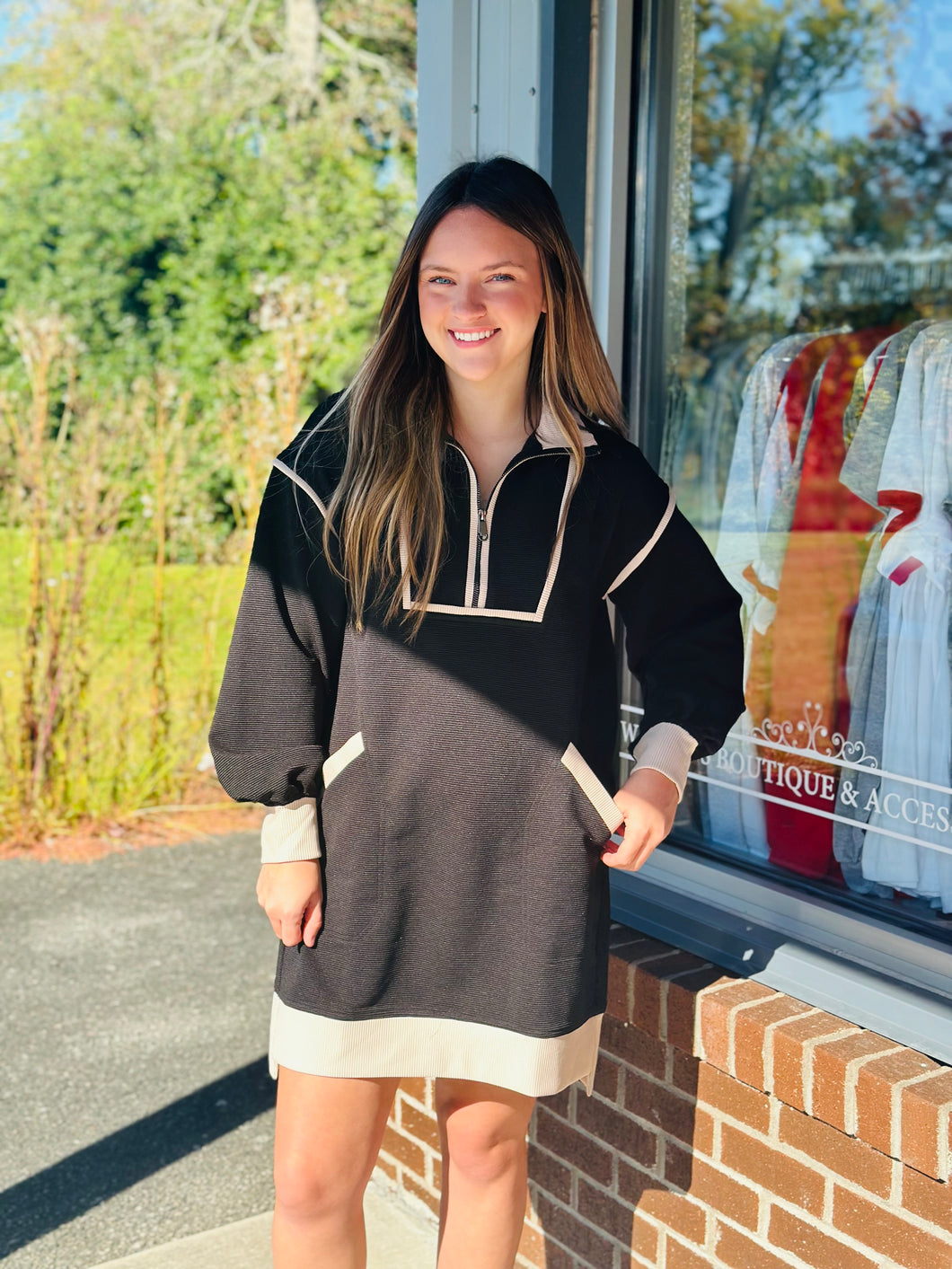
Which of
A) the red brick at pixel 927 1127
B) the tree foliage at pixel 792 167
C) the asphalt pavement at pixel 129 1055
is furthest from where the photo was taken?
the tree foliage at pixel 792 167

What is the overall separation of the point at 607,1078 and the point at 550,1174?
30cm

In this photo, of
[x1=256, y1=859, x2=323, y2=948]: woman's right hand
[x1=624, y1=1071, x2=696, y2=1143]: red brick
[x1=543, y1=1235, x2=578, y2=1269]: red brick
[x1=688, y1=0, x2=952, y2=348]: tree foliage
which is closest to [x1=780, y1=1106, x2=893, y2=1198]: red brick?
[x1=624, y1=1071, x2=696, y2=1143]: red brick

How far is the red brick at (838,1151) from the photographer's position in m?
1.78

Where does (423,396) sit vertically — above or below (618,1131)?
above

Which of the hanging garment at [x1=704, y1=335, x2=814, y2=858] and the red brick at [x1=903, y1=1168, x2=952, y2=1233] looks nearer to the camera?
the red brick at [x1=903, y1=1168, x2=952, y2=1233]

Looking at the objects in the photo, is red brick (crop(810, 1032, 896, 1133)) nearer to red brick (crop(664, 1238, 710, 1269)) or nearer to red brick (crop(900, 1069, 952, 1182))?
red brick (crop(900, 1069, 952, 1182))

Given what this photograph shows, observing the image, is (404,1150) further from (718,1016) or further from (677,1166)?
(718,1016)

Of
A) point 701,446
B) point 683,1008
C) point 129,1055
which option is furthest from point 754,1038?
point 129,1055

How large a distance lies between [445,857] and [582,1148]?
961 mm

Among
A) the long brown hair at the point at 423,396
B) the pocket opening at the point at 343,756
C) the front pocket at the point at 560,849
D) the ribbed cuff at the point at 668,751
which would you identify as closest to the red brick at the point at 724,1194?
the front pocket at the point at 560,849

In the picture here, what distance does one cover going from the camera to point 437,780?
1.68 meters

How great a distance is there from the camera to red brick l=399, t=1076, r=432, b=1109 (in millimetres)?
2616

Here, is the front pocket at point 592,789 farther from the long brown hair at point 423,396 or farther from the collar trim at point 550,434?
the collar trim at point 550,434

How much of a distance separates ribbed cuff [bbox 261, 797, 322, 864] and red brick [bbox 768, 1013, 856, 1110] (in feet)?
2.59
